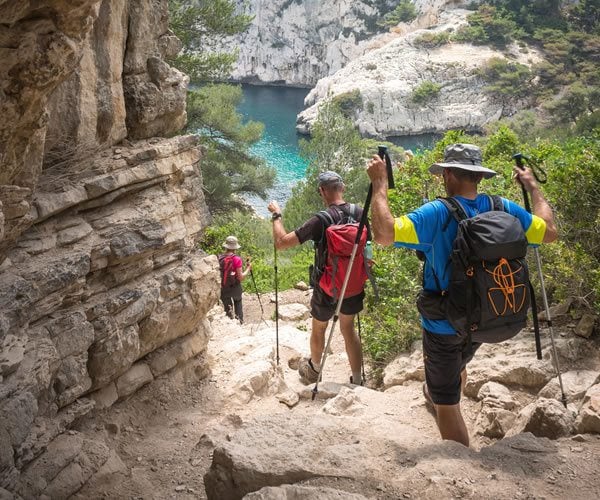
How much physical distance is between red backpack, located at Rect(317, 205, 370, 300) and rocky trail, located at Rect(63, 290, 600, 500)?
1014 mm

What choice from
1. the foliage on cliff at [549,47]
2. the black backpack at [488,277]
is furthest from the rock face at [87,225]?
the foliage on cliff at [549,47]

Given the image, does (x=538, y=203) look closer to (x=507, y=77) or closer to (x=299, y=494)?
(x=299, y=494)

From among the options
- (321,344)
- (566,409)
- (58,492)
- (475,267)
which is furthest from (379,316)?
(58,492)

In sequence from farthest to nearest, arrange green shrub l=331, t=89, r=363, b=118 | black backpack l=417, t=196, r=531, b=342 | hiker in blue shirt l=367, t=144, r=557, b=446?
green shrub l=331, t=89, r=363, b=118
hiker in blue shirt l=367, t=144, r=557, b=446
black backpack l=417, t=196, r=531, b=342

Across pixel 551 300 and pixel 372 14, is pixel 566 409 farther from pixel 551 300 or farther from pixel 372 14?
pixel 372 14

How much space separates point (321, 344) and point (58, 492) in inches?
125

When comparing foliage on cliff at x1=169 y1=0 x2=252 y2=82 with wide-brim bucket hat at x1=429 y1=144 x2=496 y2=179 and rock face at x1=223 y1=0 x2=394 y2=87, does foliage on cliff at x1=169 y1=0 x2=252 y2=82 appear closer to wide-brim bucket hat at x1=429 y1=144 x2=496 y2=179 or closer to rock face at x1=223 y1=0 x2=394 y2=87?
wide-brim bucket hat at x1=429 y1=144 x2=496 y2=179

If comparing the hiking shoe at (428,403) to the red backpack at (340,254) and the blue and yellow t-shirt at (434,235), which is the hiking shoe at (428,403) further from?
the blue and yellow t-shirt at (434,235)

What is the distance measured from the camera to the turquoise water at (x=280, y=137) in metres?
43.8

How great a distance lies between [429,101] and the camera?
211 feet

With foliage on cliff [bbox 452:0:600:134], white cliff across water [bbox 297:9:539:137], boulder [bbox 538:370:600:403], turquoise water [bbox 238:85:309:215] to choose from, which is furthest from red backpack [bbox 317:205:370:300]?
white cliff across water [bbox 297:9:539:137]

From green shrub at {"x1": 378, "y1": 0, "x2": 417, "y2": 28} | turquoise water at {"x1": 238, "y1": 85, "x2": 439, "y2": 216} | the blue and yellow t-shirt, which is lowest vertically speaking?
turquoise water at {"x1": 238, "y1": 85, "x2": 439, "y2": 216}

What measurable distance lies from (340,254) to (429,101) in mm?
62014

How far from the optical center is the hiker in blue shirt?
4.01m
